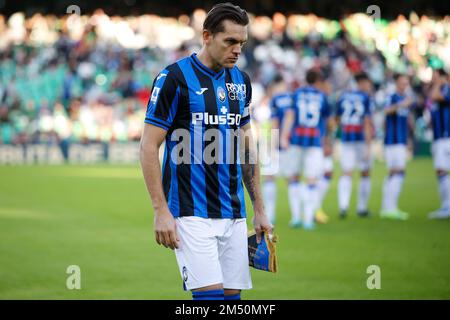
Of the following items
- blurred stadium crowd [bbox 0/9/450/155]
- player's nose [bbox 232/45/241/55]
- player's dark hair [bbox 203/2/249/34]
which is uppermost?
blurred stadium crowd [bbox 0/9/450/155]

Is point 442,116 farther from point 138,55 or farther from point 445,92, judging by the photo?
point 138,55

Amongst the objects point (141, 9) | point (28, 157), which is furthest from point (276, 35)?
point (28, 157)

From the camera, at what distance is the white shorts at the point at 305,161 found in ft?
43.4

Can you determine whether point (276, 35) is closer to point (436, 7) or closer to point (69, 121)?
point (436, 7)

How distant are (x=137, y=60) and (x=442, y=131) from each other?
75.1ft

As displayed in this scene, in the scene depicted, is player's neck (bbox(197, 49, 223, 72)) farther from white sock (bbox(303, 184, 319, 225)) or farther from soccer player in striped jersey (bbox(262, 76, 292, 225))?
soccer player in striped jersey (bbox(262, 76, 292, 225))

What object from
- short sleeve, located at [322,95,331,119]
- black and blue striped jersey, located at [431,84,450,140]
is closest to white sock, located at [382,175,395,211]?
black and blue striped jersey, located at [431,84,450,140]

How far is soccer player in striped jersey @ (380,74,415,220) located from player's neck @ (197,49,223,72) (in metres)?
9.72

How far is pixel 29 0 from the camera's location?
3750 cm

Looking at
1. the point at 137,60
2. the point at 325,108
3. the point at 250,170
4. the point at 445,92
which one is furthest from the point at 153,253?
the point at 137,60

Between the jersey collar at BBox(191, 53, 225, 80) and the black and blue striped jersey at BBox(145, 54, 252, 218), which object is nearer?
the black and blue striped jersey at BBox(145, 54, 252, 218)

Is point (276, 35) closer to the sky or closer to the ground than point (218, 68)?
closer to the sky

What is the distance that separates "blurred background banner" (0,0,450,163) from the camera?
96.6 ft
